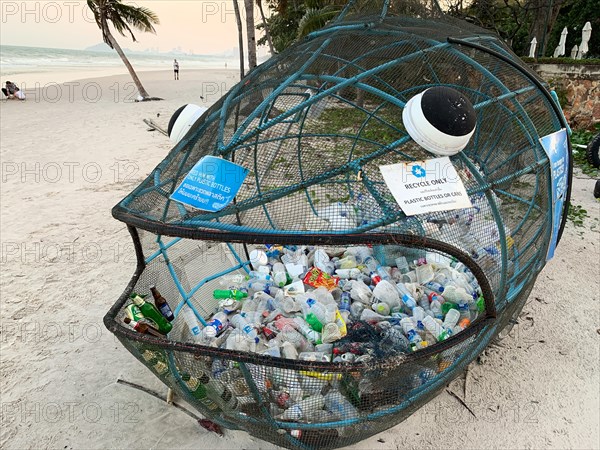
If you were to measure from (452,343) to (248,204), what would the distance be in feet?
3.43

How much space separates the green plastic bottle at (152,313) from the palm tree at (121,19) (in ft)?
48.0

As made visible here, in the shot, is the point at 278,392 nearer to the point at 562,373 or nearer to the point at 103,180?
the point at 562,373

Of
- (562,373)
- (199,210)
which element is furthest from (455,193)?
(562,373)

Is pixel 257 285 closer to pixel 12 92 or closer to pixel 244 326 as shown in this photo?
pixel 244 326

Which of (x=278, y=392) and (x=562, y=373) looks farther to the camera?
(x=562, y=373)

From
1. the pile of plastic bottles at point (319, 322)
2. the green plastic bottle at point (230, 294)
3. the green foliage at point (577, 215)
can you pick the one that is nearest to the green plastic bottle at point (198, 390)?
the pile of plastic bottles at point (319, 322)

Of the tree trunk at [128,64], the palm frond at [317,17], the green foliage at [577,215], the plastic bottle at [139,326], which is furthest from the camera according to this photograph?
the tree trunk at [128,64]

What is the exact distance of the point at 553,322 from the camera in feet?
10.3

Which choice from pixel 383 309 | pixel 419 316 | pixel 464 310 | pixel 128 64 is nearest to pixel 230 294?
pixel 383 309

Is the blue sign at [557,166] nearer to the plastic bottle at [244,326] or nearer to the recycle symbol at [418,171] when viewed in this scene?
the recycle symbol at [418,171]

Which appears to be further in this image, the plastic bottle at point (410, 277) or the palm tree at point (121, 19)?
the palm tree at point (121, 19)

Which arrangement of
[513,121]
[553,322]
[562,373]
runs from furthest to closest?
[553,322] < [562,373] < [513,121]

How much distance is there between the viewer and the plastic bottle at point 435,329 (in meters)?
2.38

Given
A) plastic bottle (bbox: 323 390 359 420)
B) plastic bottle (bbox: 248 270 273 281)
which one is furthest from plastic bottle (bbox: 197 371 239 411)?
plastic bottle (bbox: 248 270 273 281)
